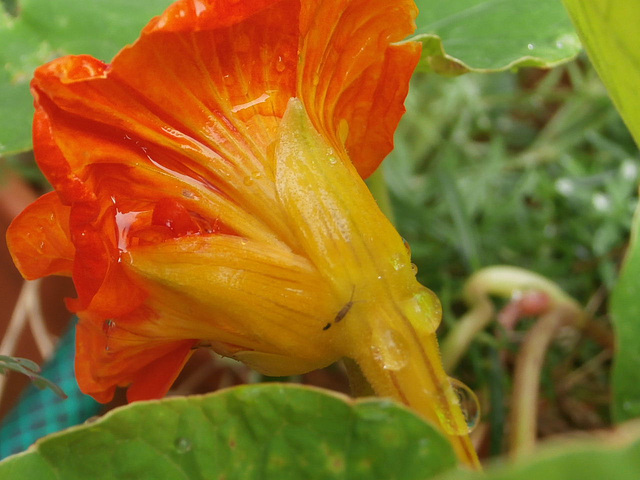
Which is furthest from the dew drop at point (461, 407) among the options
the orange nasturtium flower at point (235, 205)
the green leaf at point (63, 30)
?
the green leaf at point (63, 30)

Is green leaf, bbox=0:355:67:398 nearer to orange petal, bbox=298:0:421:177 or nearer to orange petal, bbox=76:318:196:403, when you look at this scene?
orange petal, bbox=76:318:196:403

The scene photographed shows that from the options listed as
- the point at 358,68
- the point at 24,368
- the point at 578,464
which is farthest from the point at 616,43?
the point at 24,368

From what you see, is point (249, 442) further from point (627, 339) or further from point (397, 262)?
point (627, 339)

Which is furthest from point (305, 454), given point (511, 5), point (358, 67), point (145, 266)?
point (511, 5)

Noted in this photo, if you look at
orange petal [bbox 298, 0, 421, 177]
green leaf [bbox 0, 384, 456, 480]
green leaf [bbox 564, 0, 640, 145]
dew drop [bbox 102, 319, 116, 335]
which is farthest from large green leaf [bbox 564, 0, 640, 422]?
dew drop [bbox 102, 319, 116, 335]

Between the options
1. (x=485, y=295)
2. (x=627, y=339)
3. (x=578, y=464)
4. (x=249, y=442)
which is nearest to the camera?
(x=578, y=464)
